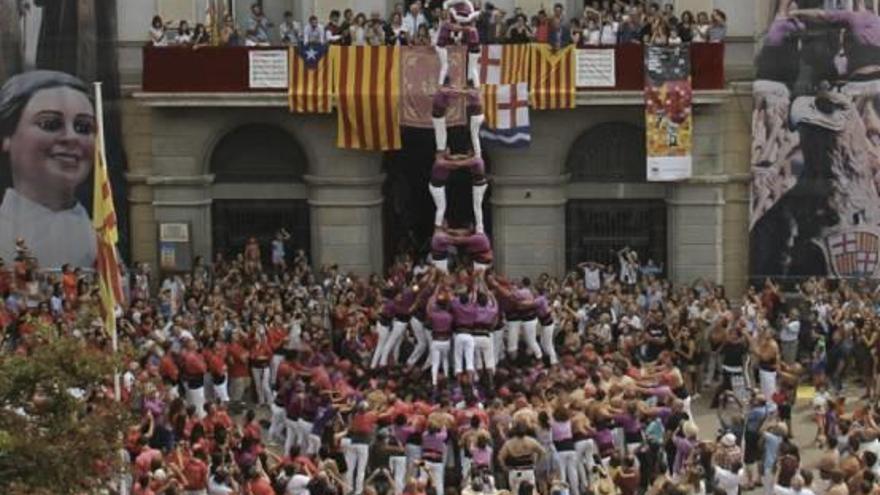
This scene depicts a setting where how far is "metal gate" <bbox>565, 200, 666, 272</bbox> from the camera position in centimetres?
4816

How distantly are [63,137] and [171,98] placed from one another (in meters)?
2.57

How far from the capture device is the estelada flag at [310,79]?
4609 centimetres

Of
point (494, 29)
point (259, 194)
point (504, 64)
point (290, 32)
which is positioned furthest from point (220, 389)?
point (494, 29)

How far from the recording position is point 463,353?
121 feet

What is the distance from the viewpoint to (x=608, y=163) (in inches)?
1896

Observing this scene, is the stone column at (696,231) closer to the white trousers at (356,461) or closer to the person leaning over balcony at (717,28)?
the person leaning over balcony at (717,28)

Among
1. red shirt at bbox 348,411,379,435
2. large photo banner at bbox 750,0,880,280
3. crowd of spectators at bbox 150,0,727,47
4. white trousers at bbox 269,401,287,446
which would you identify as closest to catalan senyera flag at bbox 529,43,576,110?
crowd of spectators at bbox 150,0,727,47

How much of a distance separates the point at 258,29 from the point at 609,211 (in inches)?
359

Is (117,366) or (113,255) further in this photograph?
(113,255)

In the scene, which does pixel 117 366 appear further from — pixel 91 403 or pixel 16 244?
pixel 16 244

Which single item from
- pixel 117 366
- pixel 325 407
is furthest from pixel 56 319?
pixel 117 366

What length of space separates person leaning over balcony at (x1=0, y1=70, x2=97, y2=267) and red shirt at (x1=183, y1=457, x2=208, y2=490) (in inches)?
690

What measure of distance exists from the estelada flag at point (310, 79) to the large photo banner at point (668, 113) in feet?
23.3

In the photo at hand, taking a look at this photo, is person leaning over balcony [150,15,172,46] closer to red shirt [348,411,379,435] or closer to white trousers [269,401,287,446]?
white trousers [269,401,287,446]
